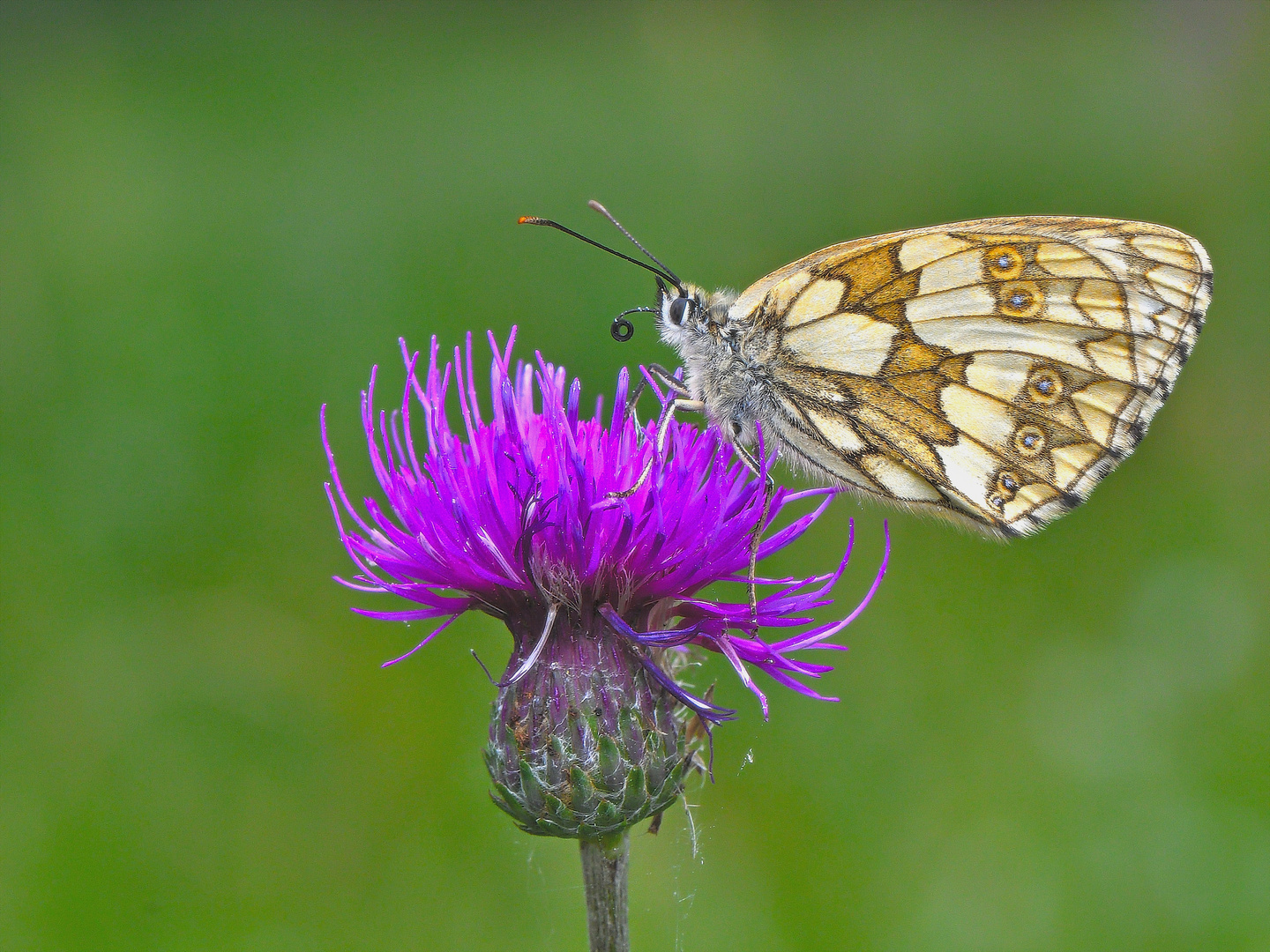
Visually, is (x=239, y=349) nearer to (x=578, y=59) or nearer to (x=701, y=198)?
(x=701, y=198)

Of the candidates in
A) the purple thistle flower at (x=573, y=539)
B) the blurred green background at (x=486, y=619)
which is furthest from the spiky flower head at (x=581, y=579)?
the blurred green background at (x=486, y=619)

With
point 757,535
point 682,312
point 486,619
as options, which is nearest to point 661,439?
point 757,535

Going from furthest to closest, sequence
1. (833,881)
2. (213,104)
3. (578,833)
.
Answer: (213,104) < (833,881) < (578,833)

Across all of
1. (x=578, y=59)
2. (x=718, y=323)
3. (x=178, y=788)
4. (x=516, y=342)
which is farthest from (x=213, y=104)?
(x=718, y=323)

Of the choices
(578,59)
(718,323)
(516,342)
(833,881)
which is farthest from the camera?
(578,59)

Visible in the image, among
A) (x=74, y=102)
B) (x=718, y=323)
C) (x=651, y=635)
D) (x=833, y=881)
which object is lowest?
(x=833, y=881)

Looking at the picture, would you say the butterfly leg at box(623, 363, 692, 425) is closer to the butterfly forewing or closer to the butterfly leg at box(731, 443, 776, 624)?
the butterfly forewing

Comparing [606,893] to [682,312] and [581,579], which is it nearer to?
[581,579]
